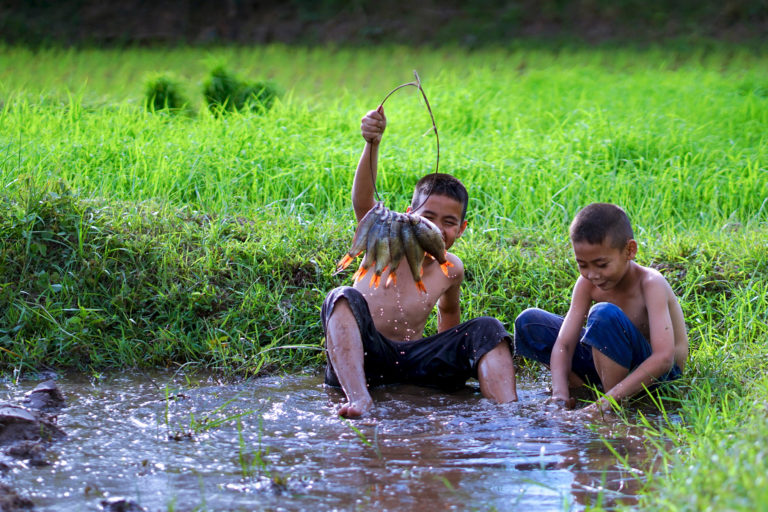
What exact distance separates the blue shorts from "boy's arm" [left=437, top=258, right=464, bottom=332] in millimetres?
307

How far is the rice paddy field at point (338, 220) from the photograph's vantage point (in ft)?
12.9

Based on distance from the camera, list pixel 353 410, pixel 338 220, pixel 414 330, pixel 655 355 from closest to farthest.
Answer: pixel 353 410 → pixel 655 355 → pixel 414 330 → pixel 338 220

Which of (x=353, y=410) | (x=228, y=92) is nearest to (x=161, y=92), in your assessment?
(x=228, y=92)

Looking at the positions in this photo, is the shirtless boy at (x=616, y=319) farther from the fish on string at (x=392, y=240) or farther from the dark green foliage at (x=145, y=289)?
the dark green foliage at (x=145, y=289)

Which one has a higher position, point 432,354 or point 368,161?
point 368,161

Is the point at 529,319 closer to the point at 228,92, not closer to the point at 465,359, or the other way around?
the point at 465,359

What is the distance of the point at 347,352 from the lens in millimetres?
3381

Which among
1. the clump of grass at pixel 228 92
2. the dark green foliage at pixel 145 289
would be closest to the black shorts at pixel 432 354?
the dark green foliage at pixel 145 289

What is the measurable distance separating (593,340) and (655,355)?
0.24m

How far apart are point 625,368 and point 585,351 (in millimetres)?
333

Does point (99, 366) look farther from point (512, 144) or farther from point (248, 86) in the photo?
point (248, 86)

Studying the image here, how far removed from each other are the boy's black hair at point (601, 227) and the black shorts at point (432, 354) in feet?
1.78

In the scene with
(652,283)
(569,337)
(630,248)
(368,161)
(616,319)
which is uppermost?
(368,161)

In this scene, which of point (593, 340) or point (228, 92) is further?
point (228, 92)
